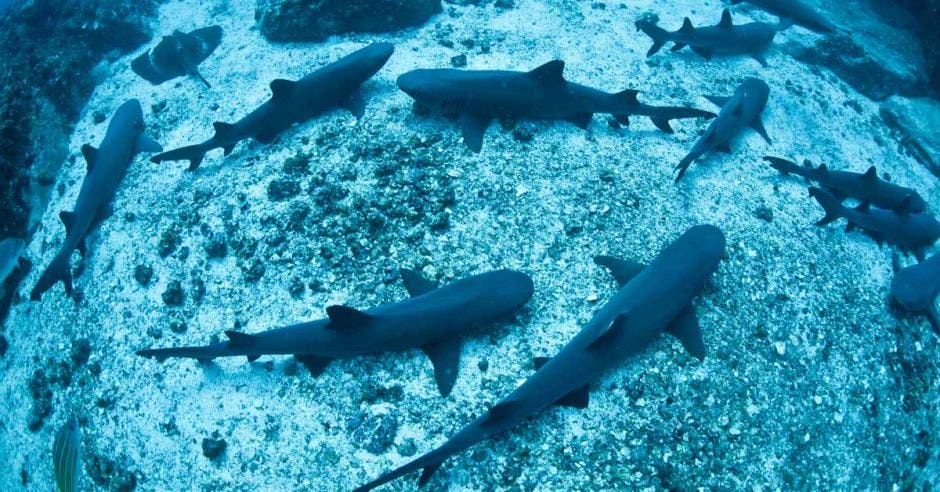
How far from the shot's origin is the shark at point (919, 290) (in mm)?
3889

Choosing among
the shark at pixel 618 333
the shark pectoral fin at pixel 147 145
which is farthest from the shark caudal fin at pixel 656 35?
the shark pectoral fin at pixel 147 145

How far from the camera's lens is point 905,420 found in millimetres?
3477

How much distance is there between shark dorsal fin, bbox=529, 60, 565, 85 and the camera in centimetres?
426

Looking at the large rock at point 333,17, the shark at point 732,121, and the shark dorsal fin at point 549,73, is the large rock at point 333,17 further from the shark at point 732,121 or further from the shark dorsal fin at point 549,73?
the shark at point 732,121

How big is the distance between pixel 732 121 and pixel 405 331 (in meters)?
3.75

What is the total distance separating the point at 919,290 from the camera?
12.9 feet

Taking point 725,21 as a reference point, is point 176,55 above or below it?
below

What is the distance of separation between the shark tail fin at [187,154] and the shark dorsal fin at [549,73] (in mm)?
3067

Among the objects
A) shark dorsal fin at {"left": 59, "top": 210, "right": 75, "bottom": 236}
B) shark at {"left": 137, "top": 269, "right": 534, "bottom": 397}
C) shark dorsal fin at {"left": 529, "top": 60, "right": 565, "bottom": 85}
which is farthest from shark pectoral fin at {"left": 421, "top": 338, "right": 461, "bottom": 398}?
shark dorsal fin at {"left": 59, "top": 210, "right": 75, "bottom": 236}

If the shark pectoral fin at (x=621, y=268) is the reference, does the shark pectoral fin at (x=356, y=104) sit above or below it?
Answer: above

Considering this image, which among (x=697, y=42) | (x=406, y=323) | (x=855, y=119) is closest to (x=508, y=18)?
(x=697, y=42)

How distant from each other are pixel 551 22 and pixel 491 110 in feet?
8.67

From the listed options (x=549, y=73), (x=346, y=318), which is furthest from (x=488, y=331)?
(x=549, y=73)

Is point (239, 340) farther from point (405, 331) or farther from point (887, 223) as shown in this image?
point (887, 223)
